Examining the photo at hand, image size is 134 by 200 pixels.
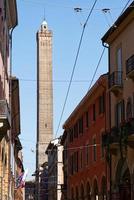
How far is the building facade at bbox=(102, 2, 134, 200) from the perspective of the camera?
34.0 m

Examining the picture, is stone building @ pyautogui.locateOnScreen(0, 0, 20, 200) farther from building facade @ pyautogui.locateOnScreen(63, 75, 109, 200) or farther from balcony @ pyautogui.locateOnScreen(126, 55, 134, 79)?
building facade @ pyautogui.locateOnScreen(63, 75, 109, 200)

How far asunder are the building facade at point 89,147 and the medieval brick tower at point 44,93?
62.6 meters

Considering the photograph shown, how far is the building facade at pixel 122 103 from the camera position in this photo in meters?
34.0

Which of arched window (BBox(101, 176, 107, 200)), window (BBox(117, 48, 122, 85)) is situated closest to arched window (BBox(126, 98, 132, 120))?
window (BBox(117, 48, 122, 85))

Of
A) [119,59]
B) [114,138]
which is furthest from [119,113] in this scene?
[119,59]

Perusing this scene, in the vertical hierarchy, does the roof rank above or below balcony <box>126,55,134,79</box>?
above

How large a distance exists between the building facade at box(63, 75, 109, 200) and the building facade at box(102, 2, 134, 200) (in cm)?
254

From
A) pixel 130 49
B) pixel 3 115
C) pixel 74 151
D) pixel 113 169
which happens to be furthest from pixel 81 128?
pixel 3 115

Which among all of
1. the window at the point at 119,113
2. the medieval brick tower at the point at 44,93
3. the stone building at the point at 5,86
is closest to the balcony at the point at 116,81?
the window at the point at 119,113

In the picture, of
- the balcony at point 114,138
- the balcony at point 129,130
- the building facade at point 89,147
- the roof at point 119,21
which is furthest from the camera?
the building facade at point 89,147

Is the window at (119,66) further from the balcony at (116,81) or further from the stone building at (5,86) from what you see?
the stone building at (5,86)

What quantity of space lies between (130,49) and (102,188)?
479 inches

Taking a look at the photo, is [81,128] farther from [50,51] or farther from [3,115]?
[50,51]

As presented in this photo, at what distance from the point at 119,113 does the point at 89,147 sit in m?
11.8
